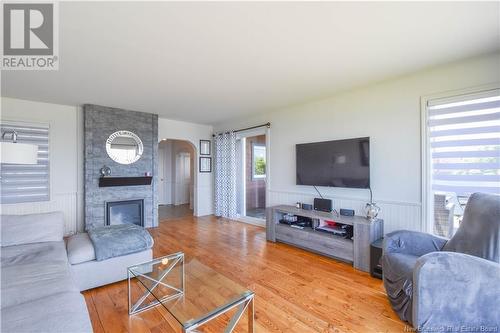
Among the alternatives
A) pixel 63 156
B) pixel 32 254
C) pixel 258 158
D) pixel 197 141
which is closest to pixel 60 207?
pixel 63 156

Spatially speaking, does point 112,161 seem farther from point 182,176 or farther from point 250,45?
point 250,45

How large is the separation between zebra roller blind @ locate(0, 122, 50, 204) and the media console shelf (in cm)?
413

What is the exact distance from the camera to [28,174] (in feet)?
13.1

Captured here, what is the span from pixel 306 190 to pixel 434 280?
2604 millimetres

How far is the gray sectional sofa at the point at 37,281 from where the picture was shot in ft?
4.14

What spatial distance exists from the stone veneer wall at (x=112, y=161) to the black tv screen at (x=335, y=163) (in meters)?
3.17

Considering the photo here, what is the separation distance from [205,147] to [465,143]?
5148 millimetres

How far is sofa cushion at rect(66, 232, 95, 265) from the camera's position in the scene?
7.46ft

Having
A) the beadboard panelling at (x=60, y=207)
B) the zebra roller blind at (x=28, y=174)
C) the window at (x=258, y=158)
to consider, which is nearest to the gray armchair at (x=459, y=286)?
the window at (x=258, y=158)

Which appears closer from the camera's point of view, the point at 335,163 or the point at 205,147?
the point at 335,163

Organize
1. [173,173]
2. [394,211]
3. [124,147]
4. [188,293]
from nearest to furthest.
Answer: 1. [188,293]
2. [394,211]
3. [124,147]
4. [173,173]

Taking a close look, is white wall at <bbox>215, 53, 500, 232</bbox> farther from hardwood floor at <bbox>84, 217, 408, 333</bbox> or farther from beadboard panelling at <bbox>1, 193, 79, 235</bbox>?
beadboard panelling at <bbox>1, 193, 79, 235</bbox>

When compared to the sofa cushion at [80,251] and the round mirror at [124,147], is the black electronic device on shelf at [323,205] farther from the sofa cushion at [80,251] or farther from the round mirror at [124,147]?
the round mirror at [124,147]

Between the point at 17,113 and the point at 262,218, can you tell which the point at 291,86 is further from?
the point at 17,113
